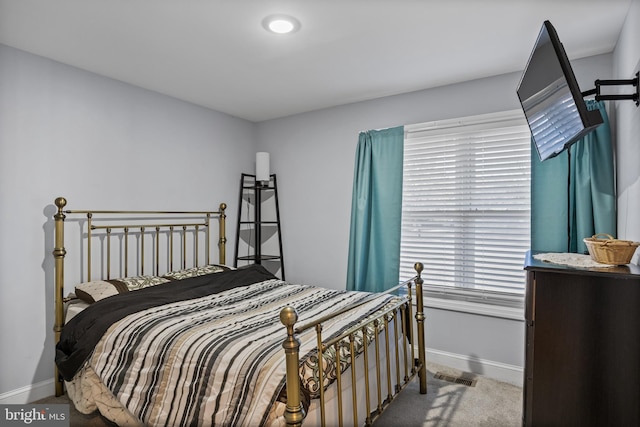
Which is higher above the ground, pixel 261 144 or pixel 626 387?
pixel 261 144

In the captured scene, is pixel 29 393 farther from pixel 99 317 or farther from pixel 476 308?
pixel 476 308

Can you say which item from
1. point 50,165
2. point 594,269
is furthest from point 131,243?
point 594,269

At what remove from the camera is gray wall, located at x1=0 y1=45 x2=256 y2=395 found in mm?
2459

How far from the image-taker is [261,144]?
4.37 m

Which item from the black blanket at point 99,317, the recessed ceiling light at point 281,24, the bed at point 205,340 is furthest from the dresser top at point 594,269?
the black blanket at point 99,317

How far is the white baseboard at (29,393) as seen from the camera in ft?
8.05

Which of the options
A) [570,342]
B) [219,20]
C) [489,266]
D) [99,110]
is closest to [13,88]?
[99,110]

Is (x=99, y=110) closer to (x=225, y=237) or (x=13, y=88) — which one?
(x=13, y=88)

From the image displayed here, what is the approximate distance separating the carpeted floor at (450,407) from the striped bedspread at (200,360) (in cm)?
38

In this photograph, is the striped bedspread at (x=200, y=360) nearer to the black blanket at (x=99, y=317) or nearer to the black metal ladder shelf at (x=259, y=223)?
the black blanket at (x=99, y=317)

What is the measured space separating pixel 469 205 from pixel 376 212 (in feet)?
2.63

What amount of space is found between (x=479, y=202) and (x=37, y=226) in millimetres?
3261

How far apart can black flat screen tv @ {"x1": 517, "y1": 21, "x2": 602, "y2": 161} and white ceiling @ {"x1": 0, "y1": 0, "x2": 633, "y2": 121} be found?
17.8 inches

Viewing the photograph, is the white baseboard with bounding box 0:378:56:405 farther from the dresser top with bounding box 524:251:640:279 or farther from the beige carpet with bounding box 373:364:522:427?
the dresser top with bounding box 524:251:640:279
